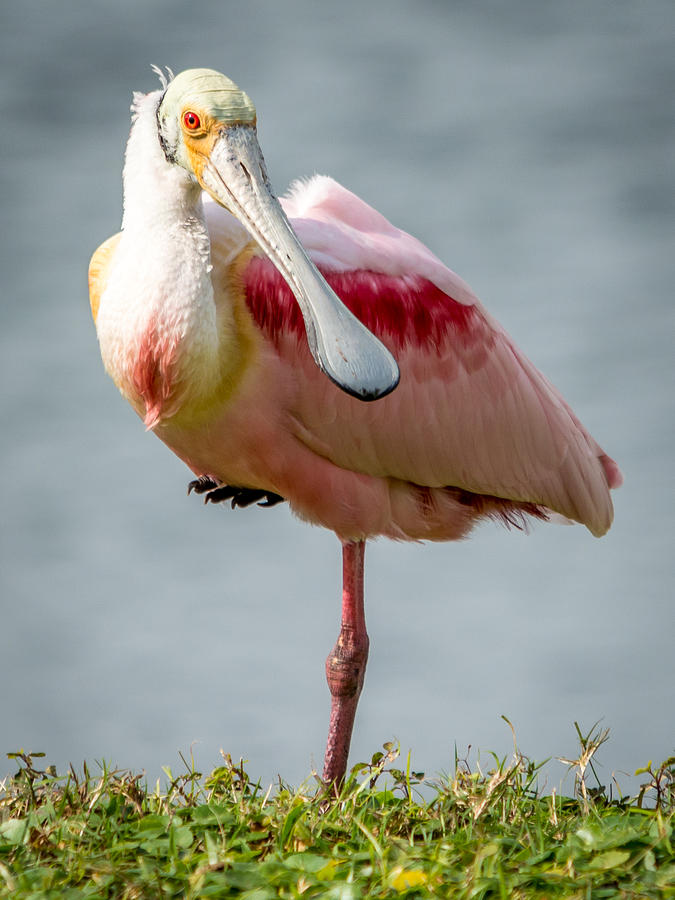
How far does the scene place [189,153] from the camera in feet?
9.89

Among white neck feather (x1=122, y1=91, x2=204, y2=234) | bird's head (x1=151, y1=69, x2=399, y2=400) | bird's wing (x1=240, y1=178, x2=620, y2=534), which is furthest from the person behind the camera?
bird's wing (x1=240, y1=178, x2=620, y2=534)

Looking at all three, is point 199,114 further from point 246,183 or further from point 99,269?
point 99,269

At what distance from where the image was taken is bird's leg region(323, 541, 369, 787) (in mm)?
3590

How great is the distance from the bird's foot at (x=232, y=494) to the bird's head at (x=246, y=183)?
94 centimetres

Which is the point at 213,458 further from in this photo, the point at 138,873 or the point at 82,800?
the point at 138,873

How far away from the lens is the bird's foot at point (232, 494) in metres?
3.70

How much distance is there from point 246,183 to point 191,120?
0.20 m

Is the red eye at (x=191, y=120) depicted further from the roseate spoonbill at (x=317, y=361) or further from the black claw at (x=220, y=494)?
the black claw at (x=220, y=494)

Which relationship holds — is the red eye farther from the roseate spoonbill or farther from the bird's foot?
the bird's foot

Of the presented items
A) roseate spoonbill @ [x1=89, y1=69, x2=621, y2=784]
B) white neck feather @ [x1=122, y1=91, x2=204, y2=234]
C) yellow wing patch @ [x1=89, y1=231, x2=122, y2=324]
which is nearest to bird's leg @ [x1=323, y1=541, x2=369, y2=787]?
roseate spoonbill @ [x1=89, y1=69, x2=621, y2=784]

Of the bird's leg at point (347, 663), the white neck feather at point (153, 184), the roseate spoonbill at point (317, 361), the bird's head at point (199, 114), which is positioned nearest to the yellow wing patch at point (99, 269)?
the roseate spoonbill at point (317, 361)

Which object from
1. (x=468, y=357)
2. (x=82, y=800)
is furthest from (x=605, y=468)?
(x=82, y=800)

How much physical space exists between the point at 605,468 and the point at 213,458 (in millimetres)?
1158

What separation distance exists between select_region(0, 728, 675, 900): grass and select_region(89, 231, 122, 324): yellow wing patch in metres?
1.10
